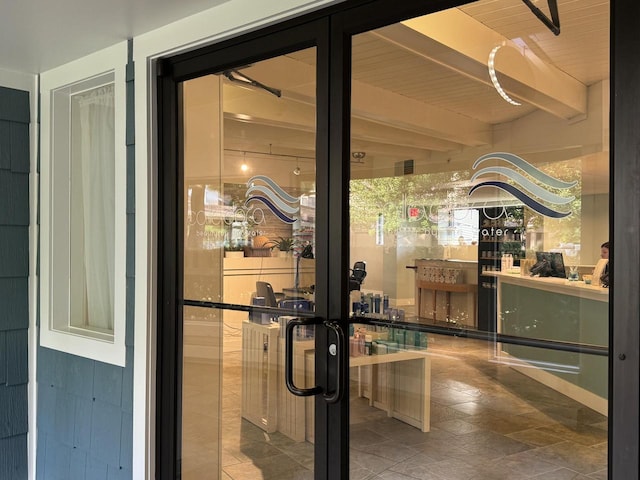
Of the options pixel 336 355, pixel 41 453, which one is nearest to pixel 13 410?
pixel 41 453

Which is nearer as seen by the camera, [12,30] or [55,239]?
[12,30]

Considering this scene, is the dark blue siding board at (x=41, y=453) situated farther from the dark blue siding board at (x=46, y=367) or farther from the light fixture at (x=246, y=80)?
the light fixture at (x=246, y=80)

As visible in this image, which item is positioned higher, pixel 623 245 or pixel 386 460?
pixel 623 245

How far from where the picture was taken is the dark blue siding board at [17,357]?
10.3 ft

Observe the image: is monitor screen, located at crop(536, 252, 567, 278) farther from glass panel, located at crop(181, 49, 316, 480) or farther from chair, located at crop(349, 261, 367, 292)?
glass panel, located at crop(181, 49, 316, 480)

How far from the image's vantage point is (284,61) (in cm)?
226

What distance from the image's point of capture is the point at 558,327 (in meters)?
1.64

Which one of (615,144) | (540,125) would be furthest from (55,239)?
(615,144)

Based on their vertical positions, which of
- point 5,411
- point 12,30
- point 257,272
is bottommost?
point 5,411

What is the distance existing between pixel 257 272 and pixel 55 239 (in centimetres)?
142

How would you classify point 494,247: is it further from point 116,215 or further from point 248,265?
point 116,215

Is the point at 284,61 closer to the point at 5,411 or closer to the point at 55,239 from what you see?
the point at 55,239

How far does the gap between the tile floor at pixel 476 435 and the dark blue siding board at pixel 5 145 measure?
211cm

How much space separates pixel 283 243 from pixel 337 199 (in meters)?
0.32
